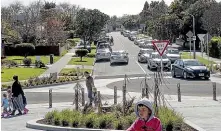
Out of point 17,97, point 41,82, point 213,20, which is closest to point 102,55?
point 213,20

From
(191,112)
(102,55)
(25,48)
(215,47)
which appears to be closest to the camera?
(191,112)

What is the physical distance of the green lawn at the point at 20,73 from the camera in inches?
1429

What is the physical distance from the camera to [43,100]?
24.0 m

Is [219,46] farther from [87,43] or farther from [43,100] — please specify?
[43,100]

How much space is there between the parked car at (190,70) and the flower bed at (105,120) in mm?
18051

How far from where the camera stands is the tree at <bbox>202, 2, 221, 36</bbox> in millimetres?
63594

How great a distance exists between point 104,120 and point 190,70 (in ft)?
65.4

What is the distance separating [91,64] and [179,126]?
115 ft

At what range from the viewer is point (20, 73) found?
39125 millimetres

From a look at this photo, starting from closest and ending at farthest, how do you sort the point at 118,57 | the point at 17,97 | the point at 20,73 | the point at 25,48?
the point at 17,97 < the point at 20,73 < the point at 118,57 < the point at 25,48

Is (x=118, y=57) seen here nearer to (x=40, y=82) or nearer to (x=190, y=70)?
(x=190, y=70)

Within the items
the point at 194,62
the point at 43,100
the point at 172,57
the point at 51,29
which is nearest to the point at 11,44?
the point at 51,29

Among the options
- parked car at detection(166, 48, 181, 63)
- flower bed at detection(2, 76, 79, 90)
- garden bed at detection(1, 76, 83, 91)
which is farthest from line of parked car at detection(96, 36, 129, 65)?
flower bed at detection(2, 76, 79, 90)

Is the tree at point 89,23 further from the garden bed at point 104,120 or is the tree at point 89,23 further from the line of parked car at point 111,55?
the garden bed at point 104,120
